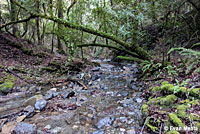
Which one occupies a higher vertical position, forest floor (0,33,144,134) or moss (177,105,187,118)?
moss (177,105,187,118)

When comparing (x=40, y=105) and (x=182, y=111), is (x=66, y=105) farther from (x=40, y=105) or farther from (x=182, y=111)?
(x=182, y=111)

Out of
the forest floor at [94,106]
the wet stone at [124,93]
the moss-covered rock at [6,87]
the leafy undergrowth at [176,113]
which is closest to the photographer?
the leafy undergrowth at [176,113]

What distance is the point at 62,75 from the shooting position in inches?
327

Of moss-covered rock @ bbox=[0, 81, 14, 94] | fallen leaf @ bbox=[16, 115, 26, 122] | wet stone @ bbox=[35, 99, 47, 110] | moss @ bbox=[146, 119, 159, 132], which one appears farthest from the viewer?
moss-covered rock @ bbox=[0, 81, 14, 94]

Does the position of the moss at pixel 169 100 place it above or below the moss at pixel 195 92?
below

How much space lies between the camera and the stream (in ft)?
10.3

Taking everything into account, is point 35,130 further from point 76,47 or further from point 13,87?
point 76,47

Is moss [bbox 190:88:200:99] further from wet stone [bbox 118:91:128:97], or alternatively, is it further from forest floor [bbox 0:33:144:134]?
wet stone [bbox 118:91:128:97]

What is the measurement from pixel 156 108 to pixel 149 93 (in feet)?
4.28

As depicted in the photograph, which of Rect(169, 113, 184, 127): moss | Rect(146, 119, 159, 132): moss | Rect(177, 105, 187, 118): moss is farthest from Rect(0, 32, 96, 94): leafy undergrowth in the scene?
Rect(177, 105, 187, 118): moss

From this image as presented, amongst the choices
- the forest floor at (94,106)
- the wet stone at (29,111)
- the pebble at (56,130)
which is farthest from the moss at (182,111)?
the wet stone at (29,111)

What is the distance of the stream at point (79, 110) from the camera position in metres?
3.13

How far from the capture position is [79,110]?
4.10 m

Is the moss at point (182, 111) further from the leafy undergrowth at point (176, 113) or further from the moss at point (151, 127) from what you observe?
the moss at point (151, 127)
